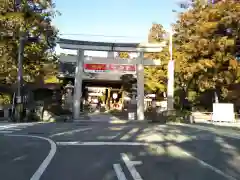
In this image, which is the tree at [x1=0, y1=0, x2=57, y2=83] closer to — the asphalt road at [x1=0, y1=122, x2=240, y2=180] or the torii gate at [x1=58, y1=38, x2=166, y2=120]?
the torii gate at [x1=58, y1=38, x2=166, y2=120]

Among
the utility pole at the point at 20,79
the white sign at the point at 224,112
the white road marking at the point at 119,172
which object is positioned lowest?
the white road marking at the point at 119,172

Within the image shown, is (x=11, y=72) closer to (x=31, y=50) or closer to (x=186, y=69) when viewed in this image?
(x=31, y=50)

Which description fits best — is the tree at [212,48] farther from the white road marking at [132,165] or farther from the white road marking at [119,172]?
the white road marking at [119,172]

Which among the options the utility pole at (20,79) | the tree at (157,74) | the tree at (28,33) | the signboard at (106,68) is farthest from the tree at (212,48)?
the utility pole at (20,79)

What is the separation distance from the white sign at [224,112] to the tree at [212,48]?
9.01 feet

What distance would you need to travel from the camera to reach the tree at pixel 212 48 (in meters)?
28.6

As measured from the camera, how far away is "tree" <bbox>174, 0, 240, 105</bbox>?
93.9 ft

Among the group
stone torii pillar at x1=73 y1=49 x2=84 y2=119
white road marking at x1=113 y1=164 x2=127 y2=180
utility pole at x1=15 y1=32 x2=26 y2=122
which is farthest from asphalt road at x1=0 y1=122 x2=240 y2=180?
stone torii pillar at x1=73 y1=49 x2=84 y2=119

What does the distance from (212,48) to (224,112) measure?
18.0 ft

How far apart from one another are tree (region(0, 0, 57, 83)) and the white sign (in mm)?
15815

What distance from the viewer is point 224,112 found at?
2989 centimetres

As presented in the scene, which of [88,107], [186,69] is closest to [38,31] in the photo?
[186,69]

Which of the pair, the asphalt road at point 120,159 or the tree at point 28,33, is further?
the tree at point 28,33

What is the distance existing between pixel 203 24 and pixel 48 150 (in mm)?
22210
